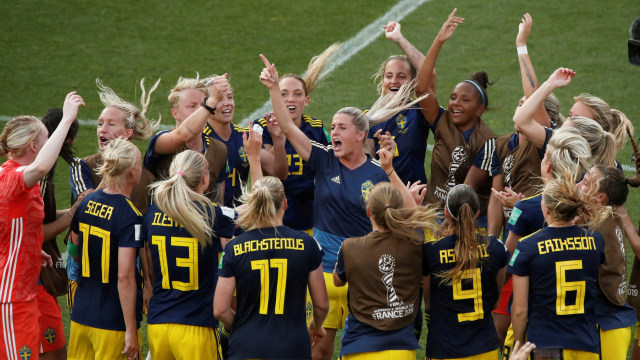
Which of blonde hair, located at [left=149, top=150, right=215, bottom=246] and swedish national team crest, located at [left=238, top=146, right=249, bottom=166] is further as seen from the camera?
swedish national team crest, located at [left=238, top=146, right=249, bottom=166]

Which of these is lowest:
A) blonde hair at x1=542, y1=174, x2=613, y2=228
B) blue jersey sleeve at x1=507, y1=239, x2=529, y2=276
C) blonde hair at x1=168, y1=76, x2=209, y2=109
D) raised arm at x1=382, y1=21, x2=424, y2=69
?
blue jersey sleeve at x1=507, y1=239, x2=529, y2=276

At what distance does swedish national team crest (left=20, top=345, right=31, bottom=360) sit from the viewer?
5480 millimetres

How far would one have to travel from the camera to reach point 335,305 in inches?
252

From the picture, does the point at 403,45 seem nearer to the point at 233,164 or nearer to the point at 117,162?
the point at 233,164

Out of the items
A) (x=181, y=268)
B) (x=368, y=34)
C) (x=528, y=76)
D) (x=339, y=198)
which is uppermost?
(x=368, y=34)

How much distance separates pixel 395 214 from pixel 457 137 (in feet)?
7.20

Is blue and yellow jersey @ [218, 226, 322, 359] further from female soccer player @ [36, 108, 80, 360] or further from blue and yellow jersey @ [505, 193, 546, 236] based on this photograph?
female soccer player @ [36, 108, 80, 360]

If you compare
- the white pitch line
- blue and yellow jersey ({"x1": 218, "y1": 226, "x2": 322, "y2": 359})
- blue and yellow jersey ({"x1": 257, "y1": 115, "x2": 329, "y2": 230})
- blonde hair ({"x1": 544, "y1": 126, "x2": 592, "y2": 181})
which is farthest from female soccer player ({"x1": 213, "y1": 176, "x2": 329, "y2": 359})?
the white pitch line

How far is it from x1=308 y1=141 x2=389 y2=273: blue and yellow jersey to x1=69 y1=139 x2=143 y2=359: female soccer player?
1.43 metres

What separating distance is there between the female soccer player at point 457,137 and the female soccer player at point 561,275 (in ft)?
5.90

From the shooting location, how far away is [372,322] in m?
5.18


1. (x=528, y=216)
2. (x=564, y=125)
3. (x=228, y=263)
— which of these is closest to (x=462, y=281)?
(x=528, y=216)

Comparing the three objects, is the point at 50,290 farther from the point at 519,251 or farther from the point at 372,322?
the point at 519,251

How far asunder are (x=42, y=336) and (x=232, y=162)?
2098 millimetres
